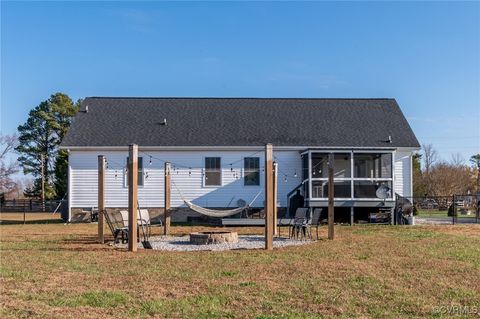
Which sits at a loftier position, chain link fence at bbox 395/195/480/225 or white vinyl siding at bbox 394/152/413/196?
white vinyl siding at bbox 394/152/413/196

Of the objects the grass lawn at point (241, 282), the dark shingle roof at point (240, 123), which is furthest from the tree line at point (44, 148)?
the grass lawn at point (241, 282)

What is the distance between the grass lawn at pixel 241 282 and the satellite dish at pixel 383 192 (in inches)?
348

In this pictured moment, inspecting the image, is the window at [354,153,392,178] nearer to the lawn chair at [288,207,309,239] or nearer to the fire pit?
the lawn chair at [288,207,309,239]

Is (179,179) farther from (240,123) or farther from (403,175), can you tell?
(403,175)

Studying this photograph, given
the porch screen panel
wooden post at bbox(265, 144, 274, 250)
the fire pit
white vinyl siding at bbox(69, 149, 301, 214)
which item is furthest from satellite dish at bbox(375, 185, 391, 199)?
wooden post at bbox(265, 144, 274, 250)

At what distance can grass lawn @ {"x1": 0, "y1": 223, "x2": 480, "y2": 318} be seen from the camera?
240 inches

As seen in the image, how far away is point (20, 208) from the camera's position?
40625 millimetres

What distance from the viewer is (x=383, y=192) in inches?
832

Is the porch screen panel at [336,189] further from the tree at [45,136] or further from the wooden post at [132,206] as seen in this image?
the tree at [45,136]

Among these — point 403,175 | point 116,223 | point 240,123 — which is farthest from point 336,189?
point 116,223

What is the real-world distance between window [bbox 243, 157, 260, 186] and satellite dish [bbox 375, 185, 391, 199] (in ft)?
16.8

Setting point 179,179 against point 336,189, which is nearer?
point 336,189

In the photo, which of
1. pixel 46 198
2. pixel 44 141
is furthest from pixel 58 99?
pixel 46 198

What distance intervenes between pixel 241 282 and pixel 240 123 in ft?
58.8
